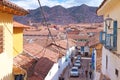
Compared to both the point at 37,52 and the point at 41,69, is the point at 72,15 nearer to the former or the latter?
the point at 37,52

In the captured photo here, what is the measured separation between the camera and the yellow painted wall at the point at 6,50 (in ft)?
28.9

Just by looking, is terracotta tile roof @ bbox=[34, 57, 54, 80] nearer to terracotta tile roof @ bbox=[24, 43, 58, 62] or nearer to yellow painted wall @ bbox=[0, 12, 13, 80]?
terracotta tile roof @ bbox=[24, 43, 58, 62]

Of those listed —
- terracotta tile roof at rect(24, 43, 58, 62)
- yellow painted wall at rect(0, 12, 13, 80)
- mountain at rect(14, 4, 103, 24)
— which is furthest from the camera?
mountain at rect(14, 4, 103, 24)

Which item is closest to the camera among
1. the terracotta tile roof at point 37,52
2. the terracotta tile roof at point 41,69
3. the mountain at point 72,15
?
the terracotta tile roof at point 41,69

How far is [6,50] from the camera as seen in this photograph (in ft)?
31.0

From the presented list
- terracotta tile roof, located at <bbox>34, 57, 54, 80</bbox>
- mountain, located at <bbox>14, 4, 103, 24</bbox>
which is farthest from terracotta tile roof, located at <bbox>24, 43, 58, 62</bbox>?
mountain, located at <bbox>14, 4, 103, 24</bbox>

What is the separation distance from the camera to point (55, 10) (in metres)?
153

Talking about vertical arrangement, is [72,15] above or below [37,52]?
above

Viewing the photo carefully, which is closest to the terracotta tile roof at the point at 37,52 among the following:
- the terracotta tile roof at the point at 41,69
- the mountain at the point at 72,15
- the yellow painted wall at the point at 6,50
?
the terracotta tile roof at the point at 41,69

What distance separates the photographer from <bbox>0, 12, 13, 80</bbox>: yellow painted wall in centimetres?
880

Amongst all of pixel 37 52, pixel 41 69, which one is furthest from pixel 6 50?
pixel 37 52

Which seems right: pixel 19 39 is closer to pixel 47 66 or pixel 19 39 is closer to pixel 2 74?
pixel 47 66

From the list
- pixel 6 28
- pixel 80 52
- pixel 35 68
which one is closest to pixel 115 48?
pixel 6 28

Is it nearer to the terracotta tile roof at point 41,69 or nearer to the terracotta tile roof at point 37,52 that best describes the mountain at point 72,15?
the terracotta tile roof at point 37,52
